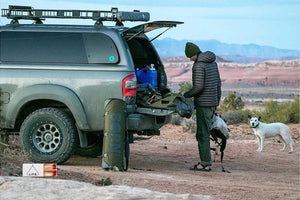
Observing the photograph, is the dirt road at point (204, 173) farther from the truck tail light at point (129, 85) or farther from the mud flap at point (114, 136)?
the truck tail light at point (129, 85)

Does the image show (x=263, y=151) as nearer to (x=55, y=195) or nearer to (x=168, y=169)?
(x=168, y=169)

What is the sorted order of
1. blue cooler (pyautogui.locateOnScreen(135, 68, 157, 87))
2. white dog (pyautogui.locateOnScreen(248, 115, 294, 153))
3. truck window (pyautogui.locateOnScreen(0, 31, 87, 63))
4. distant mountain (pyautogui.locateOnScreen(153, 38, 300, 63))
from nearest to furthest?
truck window (pyautogui.locateOnScreen(0, 31, 87, 63))
blue cooler (pyautogui.locateOnScreen(135, 68, 157, 87))
white dog (pyautogui.locateOnScreen(248, 115, 294, 153))
distant mountain (pyautogui.locateOnScreen(153, 38, 300, 63))

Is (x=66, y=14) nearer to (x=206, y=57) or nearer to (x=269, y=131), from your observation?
(x=206, y=57)

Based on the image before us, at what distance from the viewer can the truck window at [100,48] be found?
1159 centimetres

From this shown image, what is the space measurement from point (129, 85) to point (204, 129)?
1.99 meters

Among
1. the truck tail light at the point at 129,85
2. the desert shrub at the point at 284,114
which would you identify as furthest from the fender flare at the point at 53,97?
the desert shrub at the point at 284,114

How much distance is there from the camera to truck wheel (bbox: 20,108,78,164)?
38.2 feet

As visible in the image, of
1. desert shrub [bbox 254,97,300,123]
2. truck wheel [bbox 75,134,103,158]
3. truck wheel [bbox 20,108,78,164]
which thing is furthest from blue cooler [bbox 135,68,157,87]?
desert shrub [bbox 254,97,300,123]

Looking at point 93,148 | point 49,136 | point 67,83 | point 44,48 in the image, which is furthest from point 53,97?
point 93,148

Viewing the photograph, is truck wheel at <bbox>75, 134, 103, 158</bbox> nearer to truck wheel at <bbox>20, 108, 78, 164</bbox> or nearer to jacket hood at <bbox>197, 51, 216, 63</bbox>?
truck wheel at <bbox>20, 108, 78, 164</bbox>

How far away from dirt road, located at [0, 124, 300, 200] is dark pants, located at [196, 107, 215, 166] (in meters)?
0.31

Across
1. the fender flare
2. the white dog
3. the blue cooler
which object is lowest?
the white dog

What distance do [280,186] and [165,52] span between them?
6224 inches

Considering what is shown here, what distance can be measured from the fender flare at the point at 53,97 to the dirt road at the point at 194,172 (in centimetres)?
73
